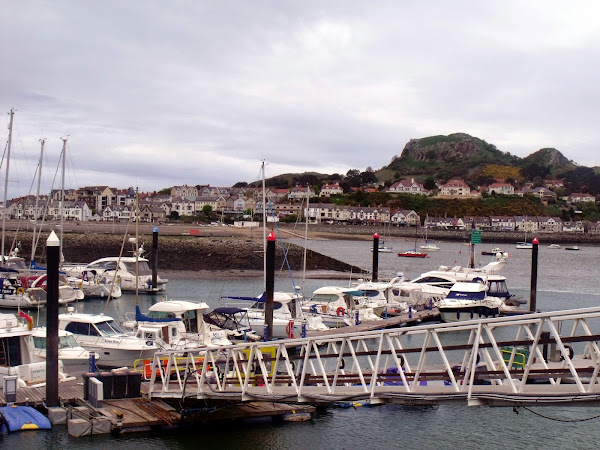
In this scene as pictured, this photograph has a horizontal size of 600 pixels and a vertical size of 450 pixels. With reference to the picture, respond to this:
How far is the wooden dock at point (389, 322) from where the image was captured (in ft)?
112

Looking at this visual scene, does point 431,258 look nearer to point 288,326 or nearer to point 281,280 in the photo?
point 281,280

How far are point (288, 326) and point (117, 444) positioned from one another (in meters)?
15.4

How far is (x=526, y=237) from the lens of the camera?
526 feet

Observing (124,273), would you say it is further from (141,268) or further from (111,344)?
(111,344)

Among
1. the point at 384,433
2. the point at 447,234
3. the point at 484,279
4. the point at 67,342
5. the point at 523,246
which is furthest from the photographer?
the point at 447,234

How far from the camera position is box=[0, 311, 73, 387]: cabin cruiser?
70.3 ft

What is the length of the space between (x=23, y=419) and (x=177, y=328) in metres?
9.98

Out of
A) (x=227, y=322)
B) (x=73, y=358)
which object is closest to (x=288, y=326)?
(x=227, y=322)

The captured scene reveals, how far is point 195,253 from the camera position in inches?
3118

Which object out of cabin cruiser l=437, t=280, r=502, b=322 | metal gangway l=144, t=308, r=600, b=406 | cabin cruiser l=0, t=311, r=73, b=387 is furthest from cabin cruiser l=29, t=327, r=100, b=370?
cabin cruiser l=437, t=280, r=502, b=322

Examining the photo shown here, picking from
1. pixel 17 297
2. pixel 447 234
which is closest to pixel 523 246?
pixel 447 234

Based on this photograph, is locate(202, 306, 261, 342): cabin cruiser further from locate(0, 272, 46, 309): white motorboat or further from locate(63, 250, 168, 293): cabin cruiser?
locate(63, 250, 168, 293): cabin cruiser

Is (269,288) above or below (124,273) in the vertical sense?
above

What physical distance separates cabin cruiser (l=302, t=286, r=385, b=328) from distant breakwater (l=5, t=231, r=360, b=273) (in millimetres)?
28742
